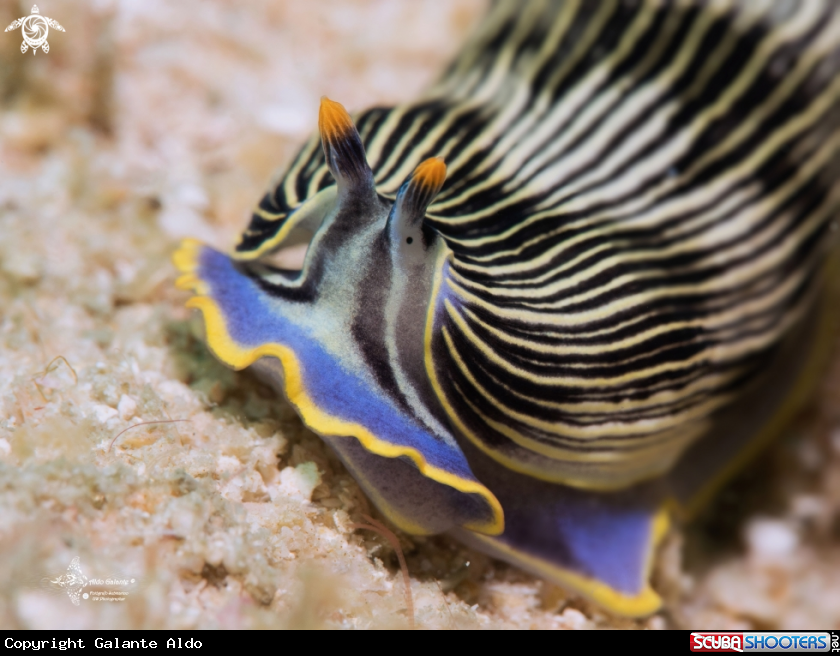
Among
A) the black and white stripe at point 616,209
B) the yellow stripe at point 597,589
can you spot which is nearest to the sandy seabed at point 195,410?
the yellow stripe at point 597,589

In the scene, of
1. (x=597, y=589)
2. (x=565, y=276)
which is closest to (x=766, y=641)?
(x=597, y=589)

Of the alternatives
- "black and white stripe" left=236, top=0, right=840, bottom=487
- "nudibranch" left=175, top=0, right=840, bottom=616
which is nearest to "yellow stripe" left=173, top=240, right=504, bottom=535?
"nudibranch" left=175, top=0, right=840, bottom=616

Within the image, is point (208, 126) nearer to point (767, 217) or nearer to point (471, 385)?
point (471, 385)

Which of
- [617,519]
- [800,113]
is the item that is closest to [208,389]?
[617,519]

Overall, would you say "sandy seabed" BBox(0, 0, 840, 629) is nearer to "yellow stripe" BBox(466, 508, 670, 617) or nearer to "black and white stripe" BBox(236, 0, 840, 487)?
"yellow stripe" BBox(466, 508, 670, 617)

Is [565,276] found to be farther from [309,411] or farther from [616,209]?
[309,411]

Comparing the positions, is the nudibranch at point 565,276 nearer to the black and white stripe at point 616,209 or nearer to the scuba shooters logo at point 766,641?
the black and white stripe at point 616,209
